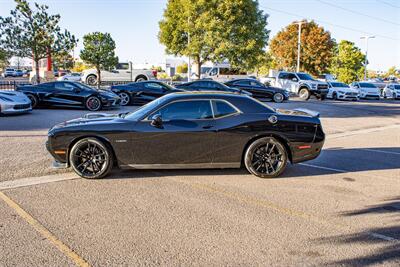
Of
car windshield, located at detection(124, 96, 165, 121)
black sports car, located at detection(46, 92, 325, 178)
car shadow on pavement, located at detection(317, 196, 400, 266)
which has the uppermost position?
car windshield, located at detection(124, 96, 165, 121)

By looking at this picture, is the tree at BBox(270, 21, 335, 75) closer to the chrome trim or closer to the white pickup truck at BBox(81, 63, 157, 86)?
the white pickup truck at BBox(81, 63, 157, 86)

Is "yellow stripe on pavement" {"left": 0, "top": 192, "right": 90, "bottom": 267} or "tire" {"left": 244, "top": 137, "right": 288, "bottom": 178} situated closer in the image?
"yellow stripe on pavement" {"left": 0, "top": 192, "right": 90, "bottom": 267}

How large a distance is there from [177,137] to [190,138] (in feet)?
0.70

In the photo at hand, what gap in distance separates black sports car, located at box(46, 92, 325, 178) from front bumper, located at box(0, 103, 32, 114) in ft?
25.5

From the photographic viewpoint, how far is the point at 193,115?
6.09 meters

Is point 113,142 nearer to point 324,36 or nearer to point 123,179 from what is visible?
point 123,179

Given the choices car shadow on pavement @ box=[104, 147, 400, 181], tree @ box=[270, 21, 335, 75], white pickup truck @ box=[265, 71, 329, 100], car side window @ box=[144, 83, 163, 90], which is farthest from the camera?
tree @ box=[270, 21, 335, 75]

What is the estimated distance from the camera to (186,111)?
6094 mm

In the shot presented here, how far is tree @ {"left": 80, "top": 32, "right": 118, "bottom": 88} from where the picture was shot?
89.6 feet

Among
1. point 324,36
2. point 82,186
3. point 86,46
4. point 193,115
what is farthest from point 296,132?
point 324,36

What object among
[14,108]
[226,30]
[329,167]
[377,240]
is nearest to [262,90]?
[226,30]

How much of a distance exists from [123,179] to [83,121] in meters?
1.23

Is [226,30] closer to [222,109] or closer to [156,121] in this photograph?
[222,109]

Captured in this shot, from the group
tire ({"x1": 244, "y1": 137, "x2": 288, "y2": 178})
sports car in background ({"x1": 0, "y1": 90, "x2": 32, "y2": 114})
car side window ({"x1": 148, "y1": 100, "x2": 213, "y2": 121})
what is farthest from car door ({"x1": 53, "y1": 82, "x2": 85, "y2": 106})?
tire ({"x1": 244, "y1": 137, "x2": 288, "y2": 178})
